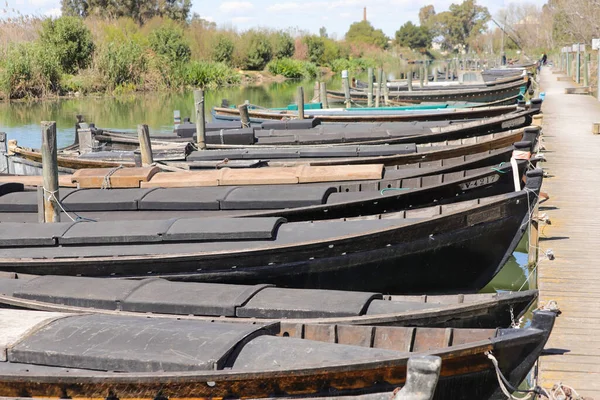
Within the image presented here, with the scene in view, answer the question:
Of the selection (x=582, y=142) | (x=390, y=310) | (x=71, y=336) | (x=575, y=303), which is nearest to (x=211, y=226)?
(x=390, y=310)

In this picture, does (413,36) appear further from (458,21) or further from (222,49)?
(222,49)

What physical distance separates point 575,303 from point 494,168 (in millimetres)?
3363

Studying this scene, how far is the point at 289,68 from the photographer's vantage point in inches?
2468

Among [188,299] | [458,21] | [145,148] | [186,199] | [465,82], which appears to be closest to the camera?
[188,299]

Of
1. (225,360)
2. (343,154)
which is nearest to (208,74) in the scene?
(343,154)

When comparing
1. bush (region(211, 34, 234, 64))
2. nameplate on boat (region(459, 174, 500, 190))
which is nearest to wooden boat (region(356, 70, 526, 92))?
bush (region(211, 34, 234, 64))

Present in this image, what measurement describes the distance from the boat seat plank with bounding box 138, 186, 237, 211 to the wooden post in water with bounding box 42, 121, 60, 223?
3.44ft

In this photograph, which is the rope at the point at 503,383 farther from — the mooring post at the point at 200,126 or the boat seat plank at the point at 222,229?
the mooring post at the point at 200,126

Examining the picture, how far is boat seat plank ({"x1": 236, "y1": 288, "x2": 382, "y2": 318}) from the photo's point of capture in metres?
6.27

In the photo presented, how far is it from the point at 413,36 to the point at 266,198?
11292 centimetres

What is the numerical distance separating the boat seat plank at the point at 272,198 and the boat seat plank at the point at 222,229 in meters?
1.15

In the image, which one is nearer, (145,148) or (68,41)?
(145,148)

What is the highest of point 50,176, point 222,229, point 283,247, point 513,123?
point 513,123

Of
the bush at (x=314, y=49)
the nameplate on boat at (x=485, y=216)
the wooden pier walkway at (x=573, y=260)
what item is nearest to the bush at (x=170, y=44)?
the bush at (x=314, y=49)
